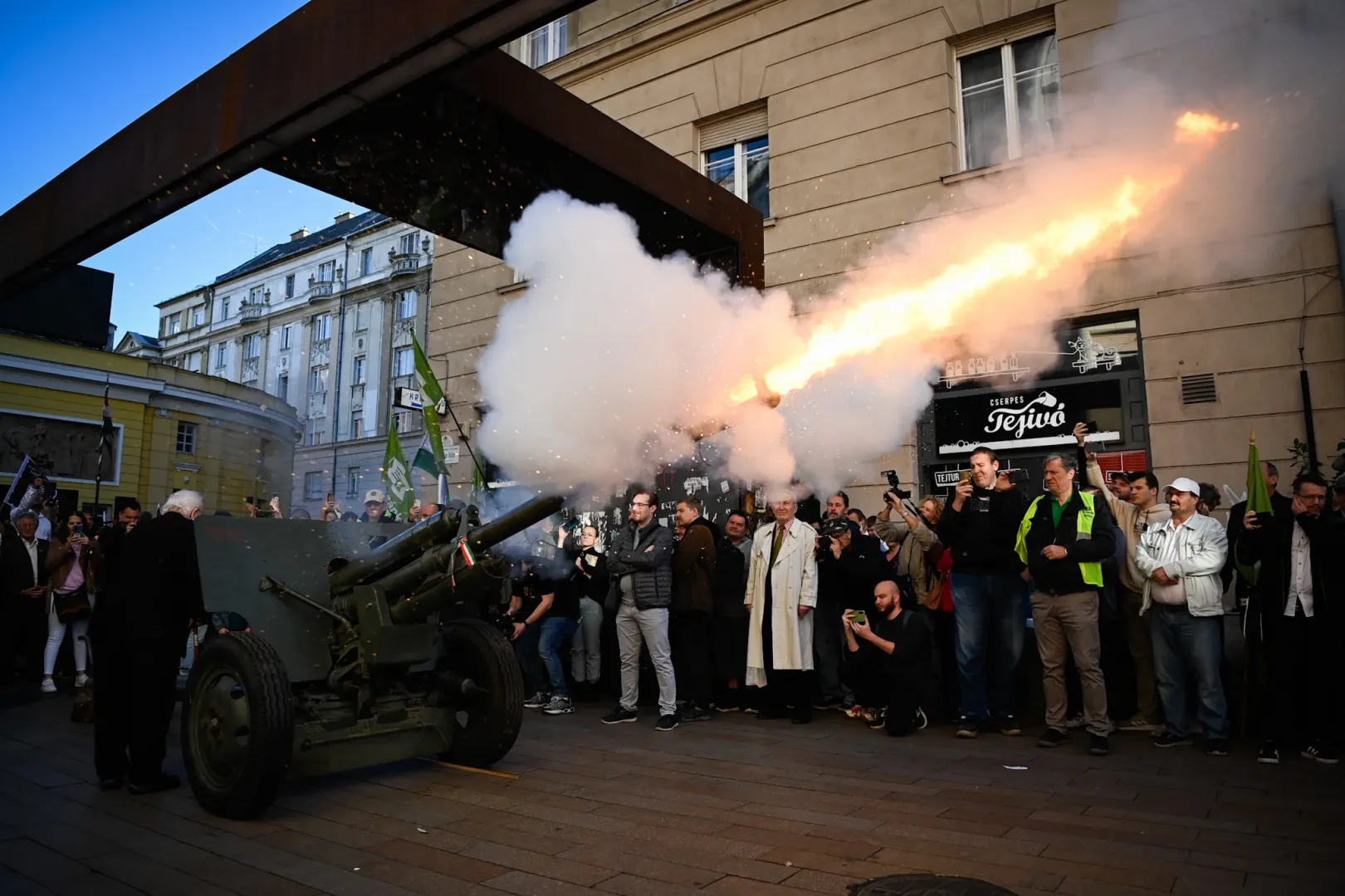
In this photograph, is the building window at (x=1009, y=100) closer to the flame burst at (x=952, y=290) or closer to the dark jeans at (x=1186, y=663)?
the flame burst at (x=952, y=290)

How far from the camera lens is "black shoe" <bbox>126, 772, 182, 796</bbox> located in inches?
197

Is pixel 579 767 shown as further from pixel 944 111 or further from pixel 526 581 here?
pixel 944 111

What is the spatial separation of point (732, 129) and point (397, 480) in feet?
24.4

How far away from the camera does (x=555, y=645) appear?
7.98 metres

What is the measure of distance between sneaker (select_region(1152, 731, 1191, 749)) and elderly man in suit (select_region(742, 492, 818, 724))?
2.71 metres

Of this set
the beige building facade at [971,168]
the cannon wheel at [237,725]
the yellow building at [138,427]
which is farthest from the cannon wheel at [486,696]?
the yellow building at [138,427]

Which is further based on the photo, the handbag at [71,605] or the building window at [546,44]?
the building window at [546,44]

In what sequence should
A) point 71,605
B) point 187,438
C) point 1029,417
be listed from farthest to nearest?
point 187,438 → point 1029,417 → point 71,605

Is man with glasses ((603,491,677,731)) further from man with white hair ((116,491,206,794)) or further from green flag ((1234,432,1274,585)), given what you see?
green flag ((1234,432,1274,585))

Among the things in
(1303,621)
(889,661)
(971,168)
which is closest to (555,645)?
(889,661)

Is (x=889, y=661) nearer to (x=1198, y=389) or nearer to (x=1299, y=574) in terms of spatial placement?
(x=1299, y=574)

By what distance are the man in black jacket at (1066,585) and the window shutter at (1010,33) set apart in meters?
6.88

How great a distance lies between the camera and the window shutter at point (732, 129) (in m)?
12.4

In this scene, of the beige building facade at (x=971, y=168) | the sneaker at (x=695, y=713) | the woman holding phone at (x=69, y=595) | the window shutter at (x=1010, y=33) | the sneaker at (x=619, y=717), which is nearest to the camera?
the sneaker at (x=619, y=717)
